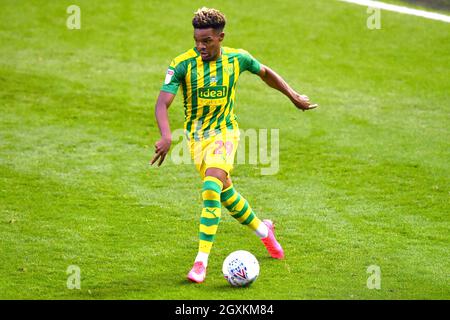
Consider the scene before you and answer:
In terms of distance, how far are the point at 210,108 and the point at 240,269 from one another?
5.34 ft

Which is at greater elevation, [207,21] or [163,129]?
[207,21]

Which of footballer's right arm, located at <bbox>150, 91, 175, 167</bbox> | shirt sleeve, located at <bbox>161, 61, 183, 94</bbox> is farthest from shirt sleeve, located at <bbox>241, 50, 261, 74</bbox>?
footballer's right arm, located at <bbox>150, 91, 175, 167</bbox>

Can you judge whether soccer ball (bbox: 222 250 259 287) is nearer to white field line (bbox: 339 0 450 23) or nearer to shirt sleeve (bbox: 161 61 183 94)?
shirt sleeve (bbox: 161 61 183 94)

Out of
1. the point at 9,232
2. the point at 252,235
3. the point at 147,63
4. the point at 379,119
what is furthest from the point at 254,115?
the point at 9,232

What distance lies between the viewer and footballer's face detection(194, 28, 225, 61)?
28.9 ft

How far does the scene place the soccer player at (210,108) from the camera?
29.0 ft

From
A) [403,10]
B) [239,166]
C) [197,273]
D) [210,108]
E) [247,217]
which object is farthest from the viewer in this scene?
[403,10]

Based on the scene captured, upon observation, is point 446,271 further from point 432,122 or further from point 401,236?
point 432,122

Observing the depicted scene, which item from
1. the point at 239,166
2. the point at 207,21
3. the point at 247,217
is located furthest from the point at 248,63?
the point at 239,166

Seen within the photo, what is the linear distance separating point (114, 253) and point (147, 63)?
7.56 metres

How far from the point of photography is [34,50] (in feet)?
56.6

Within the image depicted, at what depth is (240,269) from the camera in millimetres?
8641

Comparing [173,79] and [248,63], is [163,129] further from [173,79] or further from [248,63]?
[248,63]
